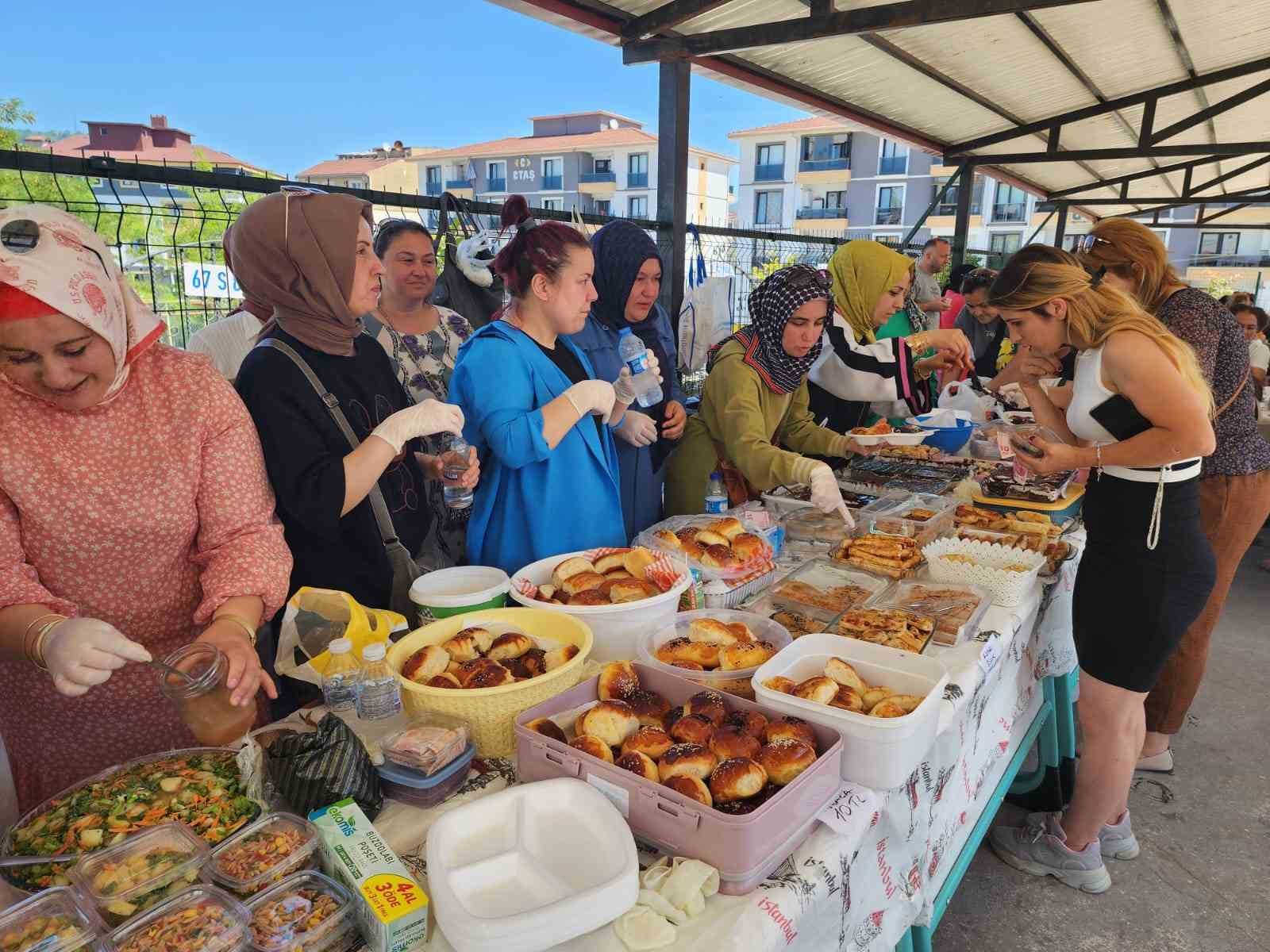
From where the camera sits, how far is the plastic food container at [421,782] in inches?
46.9

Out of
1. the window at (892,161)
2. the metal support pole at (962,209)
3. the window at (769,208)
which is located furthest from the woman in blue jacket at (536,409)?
the window at (769,208)

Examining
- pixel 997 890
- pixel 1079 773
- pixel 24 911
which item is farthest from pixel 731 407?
pixel 24 911

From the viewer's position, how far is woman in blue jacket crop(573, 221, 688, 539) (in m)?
2.79

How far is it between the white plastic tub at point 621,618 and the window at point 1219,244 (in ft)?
131

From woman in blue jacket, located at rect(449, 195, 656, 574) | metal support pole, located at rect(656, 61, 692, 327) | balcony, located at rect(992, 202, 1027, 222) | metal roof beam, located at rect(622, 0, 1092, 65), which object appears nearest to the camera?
woman in blue jacket, located at rect(449, 195, 656, 574)

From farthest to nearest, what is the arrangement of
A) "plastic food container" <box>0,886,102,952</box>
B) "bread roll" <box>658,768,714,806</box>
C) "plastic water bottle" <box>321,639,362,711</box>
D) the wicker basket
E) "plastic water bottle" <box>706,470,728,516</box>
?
1. "plastic water bottle" <box>706,470,728,516</box>
2. "plastic water bottle" <box>321,639,362,711</box>
3. the wicker basket
4. "bread roll" <box>658,768,714,806</box>
5. "plastic food container" <box>0,886,102,952</box>

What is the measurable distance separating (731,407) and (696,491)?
17.2 inches

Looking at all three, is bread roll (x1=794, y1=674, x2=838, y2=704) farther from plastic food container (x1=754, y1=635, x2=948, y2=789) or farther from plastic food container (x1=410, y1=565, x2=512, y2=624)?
plastic food container (x1=410, y1=565, x2=512, y2=624)

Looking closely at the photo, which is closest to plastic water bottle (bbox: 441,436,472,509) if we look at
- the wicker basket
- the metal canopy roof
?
the wicker basket

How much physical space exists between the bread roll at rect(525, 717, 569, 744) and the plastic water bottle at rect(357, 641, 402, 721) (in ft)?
0.96

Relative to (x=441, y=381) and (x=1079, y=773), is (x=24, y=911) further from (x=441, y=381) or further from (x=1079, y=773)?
(x=1079, y=773)

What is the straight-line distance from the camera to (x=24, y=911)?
874 millimetres

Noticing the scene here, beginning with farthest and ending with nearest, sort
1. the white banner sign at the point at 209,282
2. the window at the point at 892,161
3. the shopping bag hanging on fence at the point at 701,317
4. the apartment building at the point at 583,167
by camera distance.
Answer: the apartment building at the point at 583,167
the window at the point at 892,161
the shopping bag hanging on fence at the point at 701,317
the white banner sign at the point at 209,282

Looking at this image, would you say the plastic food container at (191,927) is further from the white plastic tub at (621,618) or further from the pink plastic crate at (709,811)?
the white plastic tub at (621,618)
